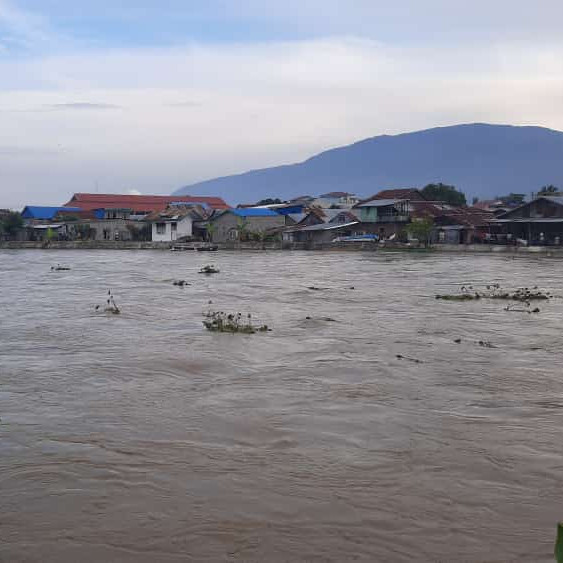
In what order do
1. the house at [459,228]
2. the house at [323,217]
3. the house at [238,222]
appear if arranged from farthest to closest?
the house at [238,222], the house at [323,217], the house at [459,228]

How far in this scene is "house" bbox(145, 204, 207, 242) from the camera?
159ft

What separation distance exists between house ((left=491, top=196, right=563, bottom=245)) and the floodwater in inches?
1060

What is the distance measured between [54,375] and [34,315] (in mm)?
6005

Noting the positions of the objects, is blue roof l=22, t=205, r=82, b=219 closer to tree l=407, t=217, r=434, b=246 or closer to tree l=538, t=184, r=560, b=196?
tree l=407, t=217, r=434, b=246

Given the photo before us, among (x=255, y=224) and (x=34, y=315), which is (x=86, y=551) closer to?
(x=34, y=315)

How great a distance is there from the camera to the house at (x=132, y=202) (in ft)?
191

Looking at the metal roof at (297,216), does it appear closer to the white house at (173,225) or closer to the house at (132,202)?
the white house at (173,225)

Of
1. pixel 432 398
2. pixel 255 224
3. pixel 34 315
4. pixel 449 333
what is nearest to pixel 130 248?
pixel 255 224

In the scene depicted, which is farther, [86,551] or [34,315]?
[34,315]

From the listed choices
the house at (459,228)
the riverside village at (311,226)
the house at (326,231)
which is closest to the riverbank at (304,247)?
the riverside village at (311,226)

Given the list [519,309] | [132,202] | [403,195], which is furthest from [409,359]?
[132,202]

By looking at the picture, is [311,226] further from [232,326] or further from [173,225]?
[232,326]

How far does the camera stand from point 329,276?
946 inches

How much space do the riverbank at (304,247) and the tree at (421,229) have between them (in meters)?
1.01
